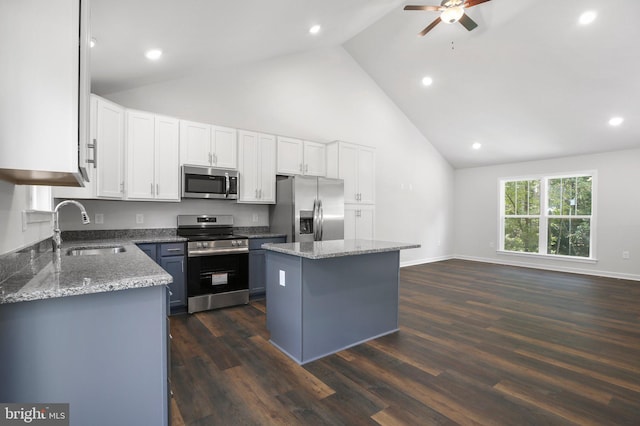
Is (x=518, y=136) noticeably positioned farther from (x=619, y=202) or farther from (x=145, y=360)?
(x=145, y=360)

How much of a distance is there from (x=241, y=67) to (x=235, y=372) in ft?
13.9

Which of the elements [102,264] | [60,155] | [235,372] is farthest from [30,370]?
[235,372]

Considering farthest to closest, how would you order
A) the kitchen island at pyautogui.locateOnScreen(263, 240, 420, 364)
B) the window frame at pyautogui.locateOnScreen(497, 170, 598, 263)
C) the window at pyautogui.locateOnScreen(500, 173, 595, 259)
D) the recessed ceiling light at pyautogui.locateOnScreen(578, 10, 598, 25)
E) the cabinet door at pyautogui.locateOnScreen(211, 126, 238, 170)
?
1. the window at pyautogui.locateOnScreen(500, 173, 595, 259)
2. the window frame at pyautogui.locateOnScreen(497, 170, 598, 263)
3. the cabinet door at pyautogui.locateOnScreen(211, 126, 238, 170)
4. the recessed ceiling light at pyautogui.locateOnScreen(578, 10, 598, 25)
5. the kitchen island at pyautogui.locateOnScreen(263, 240, 420, 364)

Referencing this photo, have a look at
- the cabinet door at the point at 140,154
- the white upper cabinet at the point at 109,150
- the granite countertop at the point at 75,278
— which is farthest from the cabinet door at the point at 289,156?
the granite countertop at the point at 75,278

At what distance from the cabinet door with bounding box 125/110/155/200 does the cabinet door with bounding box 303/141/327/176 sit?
2.21m

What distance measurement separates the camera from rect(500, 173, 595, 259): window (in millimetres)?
6258

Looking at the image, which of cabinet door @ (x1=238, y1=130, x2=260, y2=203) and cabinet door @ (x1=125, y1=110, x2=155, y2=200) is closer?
cabinet door @ (x1=125, y1=110, x2=155, y2=200)

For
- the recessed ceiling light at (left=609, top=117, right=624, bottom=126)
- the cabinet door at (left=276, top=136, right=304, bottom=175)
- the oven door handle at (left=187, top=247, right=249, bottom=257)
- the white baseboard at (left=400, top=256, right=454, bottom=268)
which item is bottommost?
the white baseboard at (left=400, top=256, right=454, bottom=268)

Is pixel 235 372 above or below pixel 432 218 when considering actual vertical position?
below

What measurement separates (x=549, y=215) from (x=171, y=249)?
24.3ft

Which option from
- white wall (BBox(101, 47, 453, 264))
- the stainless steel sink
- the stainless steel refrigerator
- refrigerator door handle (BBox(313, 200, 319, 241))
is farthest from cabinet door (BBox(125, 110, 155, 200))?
refrigerator door handle (BBox(313, 200, 319, 241))

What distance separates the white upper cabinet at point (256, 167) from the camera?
4.37 m

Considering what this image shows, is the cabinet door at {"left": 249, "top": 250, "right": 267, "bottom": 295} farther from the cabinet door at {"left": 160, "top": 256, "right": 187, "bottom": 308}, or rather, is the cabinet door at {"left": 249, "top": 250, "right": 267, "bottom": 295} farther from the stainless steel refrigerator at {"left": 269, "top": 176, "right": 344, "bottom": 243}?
the cabinet door at {"left": 160, "top": 256, "right": 187, "bottom": 308}

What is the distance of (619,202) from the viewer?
5.76 meters
